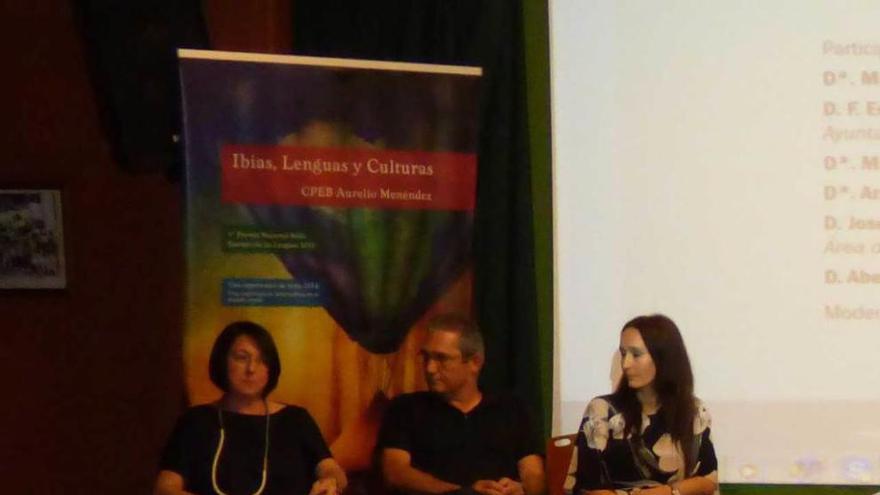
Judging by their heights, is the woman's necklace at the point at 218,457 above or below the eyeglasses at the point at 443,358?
below

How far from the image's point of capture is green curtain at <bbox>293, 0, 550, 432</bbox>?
7.81 feet

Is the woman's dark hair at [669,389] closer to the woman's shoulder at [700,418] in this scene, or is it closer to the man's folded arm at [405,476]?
the woman's shoulder at [700,418]

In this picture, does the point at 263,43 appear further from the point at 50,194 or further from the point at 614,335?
the point at 614,335

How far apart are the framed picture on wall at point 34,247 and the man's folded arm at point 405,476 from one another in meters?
1.02

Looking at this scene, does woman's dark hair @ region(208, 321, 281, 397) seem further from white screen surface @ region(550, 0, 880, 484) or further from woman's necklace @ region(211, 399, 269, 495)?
white screen surface @ region(550, 0, 880, 484)

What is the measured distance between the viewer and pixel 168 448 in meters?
1.96

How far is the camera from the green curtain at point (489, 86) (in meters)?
2.38

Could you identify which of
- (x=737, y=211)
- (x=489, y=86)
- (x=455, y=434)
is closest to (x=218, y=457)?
(x=455, y=434)

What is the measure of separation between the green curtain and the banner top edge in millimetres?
299

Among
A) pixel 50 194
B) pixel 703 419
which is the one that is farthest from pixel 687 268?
pixel 50 194

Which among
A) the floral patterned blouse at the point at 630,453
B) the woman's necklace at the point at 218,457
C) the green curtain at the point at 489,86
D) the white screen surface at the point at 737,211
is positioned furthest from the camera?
the green curtain at the point at 489,86

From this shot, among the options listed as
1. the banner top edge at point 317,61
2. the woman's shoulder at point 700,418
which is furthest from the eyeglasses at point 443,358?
the banner top edge at point 317,61

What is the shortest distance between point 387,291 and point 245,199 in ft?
1.16

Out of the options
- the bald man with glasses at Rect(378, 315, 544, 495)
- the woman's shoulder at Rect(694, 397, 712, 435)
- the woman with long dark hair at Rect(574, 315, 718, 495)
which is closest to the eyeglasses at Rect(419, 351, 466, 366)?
the bald man with glasses at Rect(378, 315, 544, 495)
